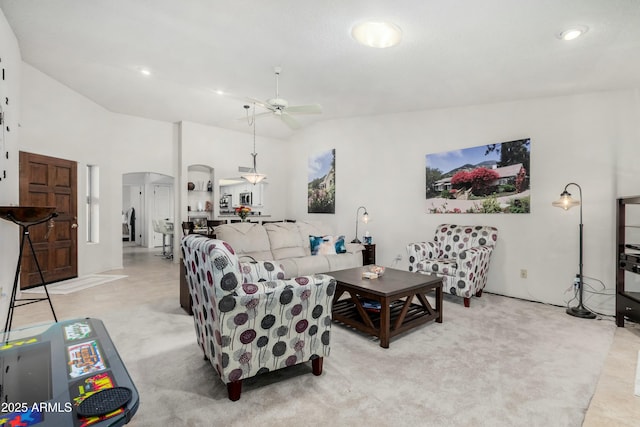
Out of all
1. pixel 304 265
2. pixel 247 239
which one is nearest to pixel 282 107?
pixel 247 239

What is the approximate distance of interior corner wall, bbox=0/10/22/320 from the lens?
315 cm

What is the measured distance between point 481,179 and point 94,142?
6457 millimetres

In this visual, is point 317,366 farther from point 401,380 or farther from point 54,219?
point 54,219

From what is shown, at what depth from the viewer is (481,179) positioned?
4.57m

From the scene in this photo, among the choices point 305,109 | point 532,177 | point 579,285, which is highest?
point 305,109

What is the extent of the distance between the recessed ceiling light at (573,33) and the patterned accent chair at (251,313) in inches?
110

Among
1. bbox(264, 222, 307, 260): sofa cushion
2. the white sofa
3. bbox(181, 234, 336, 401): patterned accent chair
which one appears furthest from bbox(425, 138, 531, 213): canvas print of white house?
bbox(181, 234, 336, 401): patterned accent chair

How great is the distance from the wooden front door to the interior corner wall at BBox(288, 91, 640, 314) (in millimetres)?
4823

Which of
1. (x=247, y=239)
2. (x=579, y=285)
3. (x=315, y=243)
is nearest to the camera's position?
(x=579, y=285)

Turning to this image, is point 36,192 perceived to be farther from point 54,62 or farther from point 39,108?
point 54,62

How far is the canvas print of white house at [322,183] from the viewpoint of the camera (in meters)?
6.55

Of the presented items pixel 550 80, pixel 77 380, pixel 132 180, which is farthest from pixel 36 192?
pixel 550 80

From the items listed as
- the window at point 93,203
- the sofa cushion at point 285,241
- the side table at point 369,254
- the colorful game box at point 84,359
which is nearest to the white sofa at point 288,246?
the sofa cushion at point 285,241

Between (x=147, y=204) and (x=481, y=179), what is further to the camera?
(x=147, y=204)
